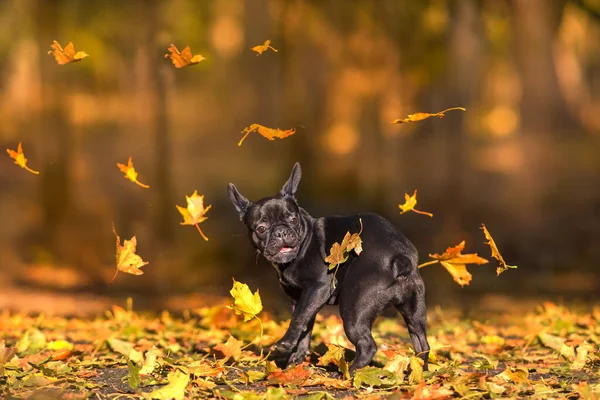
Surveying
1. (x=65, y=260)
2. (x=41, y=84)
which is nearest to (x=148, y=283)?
(x=65, y=260)

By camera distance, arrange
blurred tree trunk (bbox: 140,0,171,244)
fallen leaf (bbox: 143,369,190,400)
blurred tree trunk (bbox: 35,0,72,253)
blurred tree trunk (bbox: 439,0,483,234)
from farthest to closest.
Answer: blurred tree trunk (bbox: 439,0,483,234) < blurred tree trunk (bbox: 35,0,72,253) < blurred tree trunk (bbox: 140,0,171,244) < fallen leaf (bbox: 143,369,190,400)

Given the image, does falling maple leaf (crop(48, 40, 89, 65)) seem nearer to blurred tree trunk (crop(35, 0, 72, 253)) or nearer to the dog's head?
the dog's head

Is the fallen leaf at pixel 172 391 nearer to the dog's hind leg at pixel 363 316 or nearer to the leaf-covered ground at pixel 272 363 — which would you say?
the leaf-covered ground at pixel 272 363

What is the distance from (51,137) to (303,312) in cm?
1521

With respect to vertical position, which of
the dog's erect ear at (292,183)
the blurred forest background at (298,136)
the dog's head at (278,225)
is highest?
the dog's erect ear at (292,183)

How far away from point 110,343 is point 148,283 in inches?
333

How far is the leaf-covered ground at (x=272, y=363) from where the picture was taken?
6.32 meters

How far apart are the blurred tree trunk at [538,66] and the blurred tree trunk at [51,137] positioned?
35.4 feet

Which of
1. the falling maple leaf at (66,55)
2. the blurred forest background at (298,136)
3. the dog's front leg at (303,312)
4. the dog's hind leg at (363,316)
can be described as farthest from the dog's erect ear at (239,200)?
the blurred forest background at (298,136)

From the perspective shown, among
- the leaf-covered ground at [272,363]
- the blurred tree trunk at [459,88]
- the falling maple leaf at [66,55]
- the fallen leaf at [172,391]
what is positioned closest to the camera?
A: the fallen leaf at [172,391]

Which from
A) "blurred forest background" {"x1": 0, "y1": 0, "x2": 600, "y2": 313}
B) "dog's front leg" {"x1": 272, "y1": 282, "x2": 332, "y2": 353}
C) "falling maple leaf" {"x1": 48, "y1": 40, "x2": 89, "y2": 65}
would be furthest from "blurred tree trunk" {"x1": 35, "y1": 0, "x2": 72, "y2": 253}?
"dog's front leg" {"x1": 272, "y1": 282, "x2": 332, "y2": 353}

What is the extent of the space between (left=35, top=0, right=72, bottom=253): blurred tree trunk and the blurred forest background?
0.15 feet

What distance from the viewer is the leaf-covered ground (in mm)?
6324

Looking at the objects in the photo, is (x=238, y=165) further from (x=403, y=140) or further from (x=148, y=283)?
(x=148, y=283)
